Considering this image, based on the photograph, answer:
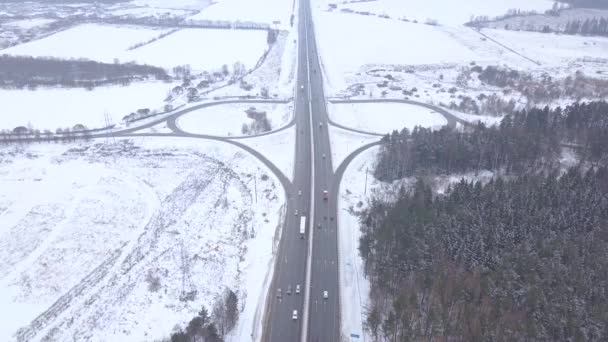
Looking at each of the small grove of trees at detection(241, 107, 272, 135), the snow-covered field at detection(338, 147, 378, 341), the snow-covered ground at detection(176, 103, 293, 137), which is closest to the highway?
the snow-covered field at detection(338, 147, 378, 341)

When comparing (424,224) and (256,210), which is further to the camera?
(256,210)

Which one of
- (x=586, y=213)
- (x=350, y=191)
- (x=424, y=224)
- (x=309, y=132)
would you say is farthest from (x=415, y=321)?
(x=309, y=132)

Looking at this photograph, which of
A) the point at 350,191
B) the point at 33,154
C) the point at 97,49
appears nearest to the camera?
the point at 350,191

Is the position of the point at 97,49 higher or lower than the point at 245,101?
higher

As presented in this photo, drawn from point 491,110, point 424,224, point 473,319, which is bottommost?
point 473,319

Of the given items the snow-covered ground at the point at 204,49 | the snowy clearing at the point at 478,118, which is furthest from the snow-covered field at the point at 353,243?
the snow-covered ground at the point at 204,49

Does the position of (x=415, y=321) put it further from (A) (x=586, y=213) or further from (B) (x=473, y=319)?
(A) (x=586, y=213)
